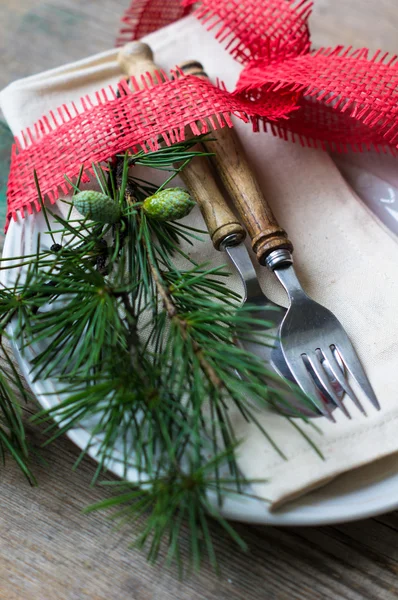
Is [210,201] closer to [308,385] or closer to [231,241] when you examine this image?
[231,241]

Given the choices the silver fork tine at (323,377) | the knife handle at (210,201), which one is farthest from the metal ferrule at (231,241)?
the silver fork tine at (323,377)

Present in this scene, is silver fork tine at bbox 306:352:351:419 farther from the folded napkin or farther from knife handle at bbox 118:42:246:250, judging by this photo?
knife handle at bbox 118:42:246:250

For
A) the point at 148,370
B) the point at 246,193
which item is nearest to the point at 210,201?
the point at 246,193

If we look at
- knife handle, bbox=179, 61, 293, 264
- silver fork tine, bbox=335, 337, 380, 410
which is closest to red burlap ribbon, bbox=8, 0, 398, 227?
knife handle, bbox=179, 61, 293, 264

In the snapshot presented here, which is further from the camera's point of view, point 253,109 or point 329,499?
point 253,109

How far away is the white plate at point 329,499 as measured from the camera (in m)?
0.42

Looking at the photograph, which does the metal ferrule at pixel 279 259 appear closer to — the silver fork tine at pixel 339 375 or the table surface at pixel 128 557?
the silver fork tine at pixel 339 375

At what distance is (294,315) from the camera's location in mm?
486

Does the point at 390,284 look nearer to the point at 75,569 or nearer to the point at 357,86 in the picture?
the point at 357,86

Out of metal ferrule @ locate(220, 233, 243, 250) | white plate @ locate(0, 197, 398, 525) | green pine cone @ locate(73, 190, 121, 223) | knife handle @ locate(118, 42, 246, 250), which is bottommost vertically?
white plate @ locate(0, 197, 398, 525)

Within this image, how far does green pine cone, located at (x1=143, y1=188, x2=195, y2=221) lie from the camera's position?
0.45 metres

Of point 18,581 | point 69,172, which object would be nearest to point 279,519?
point 18,581

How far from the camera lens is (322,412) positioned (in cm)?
44

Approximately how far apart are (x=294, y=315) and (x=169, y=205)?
0.13 meters
